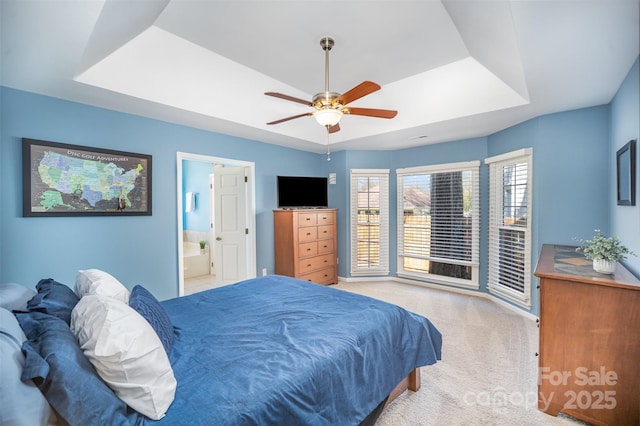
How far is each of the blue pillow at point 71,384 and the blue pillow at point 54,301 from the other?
0.35m

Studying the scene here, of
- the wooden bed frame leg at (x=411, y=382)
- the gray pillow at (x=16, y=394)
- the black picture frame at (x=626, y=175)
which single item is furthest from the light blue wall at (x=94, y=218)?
the black picture frame at (x=626, y=175)

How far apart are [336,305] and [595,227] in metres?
3.02

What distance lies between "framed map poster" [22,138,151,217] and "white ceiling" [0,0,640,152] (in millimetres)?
519

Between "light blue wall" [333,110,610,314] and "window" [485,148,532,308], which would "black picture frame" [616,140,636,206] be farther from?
"window" [485,148,532,308]

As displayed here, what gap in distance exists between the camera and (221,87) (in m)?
3.16

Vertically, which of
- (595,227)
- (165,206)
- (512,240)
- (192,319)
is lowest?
(192,319)

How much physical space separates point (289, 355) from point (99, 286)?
1177 mm

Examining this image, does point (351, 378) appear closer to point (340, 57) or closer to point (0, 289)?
point (0, 289)

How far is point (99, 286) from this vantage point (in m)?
1.62

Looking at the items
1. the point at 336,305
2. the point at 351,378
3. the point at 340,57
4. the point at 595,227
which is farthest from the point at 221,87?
the point at 595,227

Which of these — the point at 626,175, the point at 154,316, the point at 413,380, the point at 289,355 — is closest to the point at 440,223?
the point at 626,175

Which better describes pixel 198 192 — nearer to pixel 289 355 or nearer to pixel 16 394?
pixel 289 355

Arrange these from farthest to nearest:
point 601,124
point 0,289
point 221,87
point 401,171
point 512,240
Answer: point 401,171 → point 512,240 → point 221,87 → point 601,124 → point 0,289

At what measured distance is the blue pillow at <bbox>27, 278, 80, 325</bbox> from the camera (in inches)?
53.4
